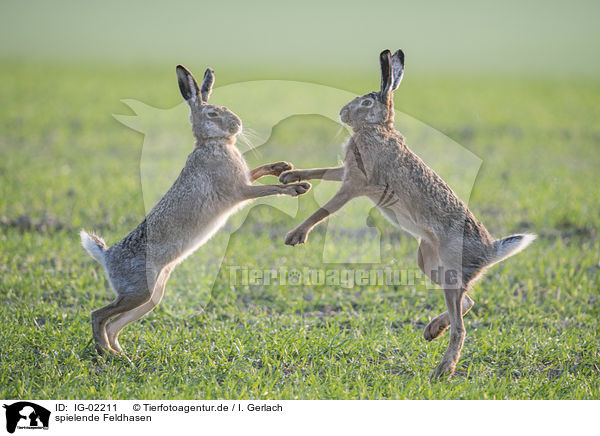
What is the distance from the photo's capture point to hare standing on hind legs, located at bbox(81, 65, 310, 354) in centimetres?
506

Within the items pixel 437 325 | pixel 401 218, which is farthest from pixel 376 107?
pixel 437 325

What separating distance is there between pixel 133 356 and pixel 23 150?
8450 mm

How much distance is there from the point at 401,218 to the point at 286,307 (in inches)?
79.2

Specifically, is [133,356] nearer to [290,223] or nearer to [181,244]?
[181,244]

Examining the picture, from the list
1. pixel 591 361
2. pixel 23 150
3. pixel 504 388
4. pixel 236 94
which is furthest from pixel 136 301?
pixel 23 150

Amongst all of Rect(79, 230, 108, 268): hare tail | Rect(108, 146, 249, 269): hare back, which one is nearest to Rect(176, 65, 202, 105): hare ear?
Rect(108, 146, 249, 269): hare back

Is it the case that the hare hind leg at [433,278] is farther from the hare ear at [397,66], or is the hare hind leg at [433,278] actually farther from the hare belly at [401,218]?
the hare ear at [397,66]

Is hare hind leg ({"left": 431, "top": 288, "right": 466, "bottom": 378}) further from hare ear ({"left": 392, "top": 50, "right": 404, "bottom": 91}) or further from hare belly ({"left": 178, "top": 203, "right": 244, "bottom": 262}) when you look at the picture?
hare belly ({"left": 178, "top": 203, "right": 244, "bottom": 262})

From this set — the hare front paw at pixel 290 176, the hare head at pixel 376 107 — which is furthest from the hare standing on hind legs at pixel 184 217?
the hare head at pixel 376 107
